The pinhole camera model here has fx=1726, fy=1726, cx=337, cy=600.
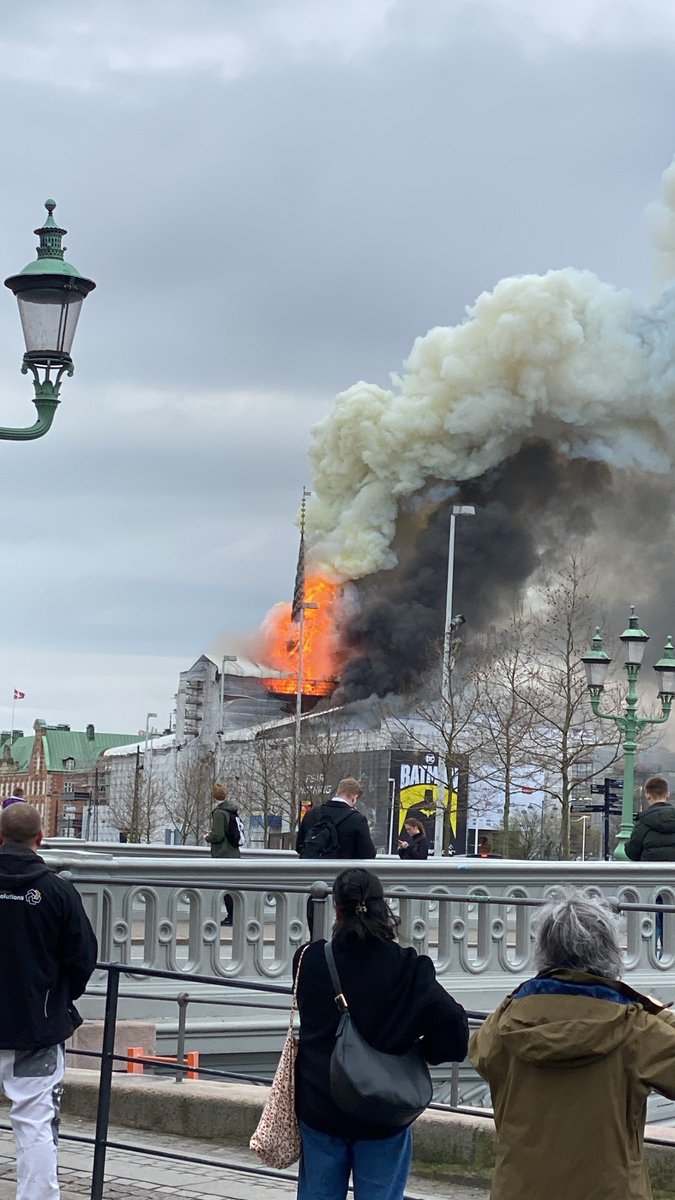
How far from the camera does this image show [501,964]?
47.4 feet

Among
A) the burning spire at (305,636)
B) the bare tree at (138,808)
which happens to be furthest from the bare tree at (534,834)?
the bare tree at (138,808)

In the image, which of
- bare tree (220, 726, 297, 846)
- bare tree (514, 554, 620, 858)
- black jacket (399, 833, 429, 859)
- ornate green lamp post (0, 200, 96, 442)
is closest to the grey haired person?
ornate green lamp post (0, 200, 96, 442)

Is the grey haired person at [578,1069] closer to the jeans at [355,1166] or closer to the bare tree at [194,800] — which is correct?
the jeans at [355,1166]

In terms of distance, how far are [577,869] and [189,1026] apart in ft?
14.6

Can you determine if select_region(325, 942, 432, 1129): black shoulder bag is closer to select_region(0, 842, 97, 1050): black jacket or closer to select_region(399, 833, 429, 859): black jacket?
select_region(0, 842, 97, 1050): black jacket

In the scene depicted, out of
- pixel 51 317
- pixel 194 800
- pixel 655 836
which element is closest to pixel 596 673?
pixel 655 836

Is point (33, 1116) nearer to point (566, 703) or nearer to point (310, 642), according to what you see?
point (566, 703)

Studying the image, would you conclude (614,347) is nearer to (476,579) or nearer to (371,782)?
(476,579)

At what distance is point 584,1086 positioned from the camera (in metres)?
4.30

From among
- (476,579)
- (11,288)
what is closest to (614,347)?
(476,579)

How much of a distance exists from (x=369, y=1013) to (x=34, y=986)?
6.24 ft

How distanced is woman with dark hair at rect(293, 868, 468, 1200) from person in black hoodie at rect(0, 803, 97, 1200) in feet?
5.19

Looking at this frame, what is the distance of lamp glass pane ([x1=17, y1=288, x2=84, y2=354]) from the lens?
11.4 meters

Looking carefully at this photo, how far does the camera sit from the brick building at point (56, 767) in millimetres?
155250
